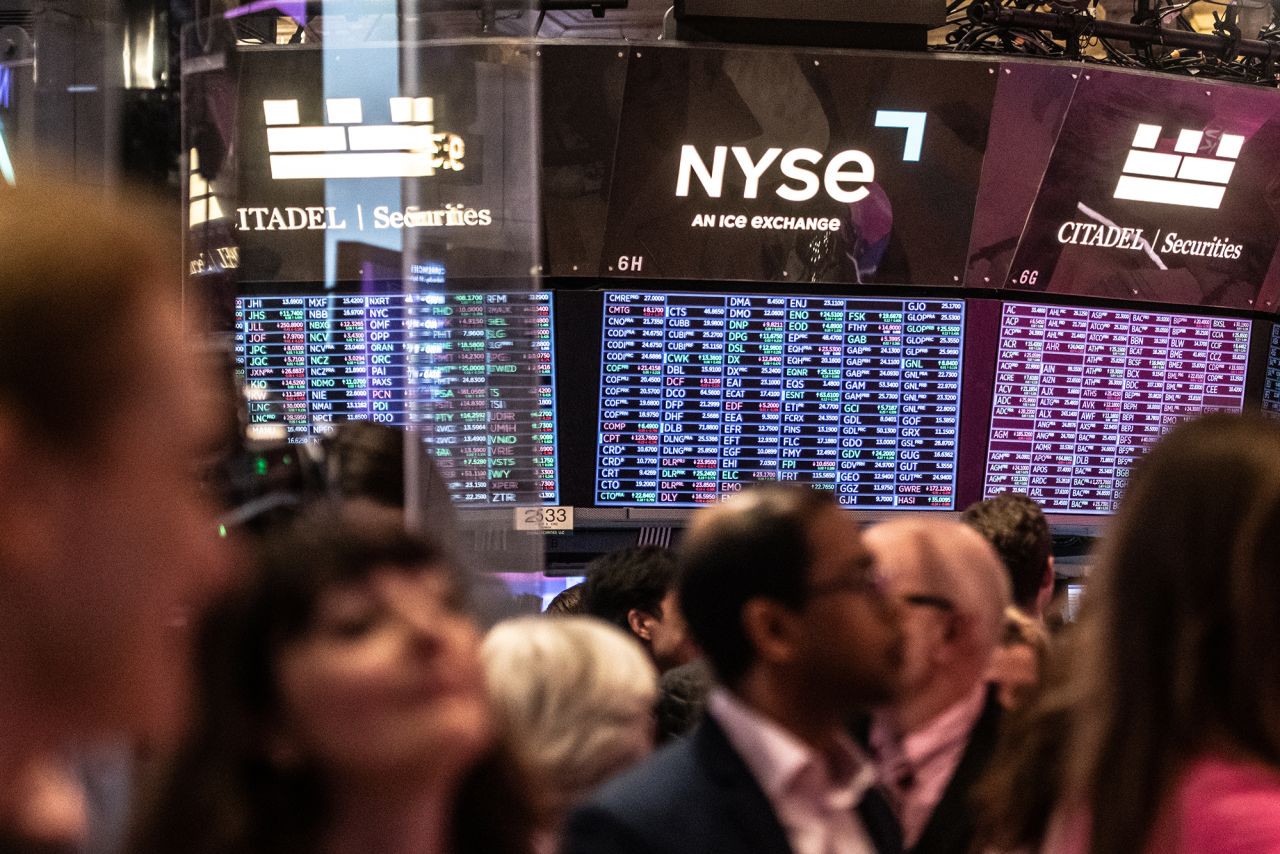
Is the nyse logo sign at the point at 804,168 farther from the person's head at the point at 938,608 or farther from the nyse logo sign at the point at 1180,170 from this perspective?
the person's head at the point at 938,608

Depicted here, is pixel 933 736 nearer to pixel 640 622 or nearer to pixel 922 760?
pixel 922 760

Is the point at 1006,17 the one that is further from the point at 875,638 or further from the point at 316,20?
the point at 875,638

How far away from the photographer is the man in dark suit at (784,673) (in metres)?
1.72

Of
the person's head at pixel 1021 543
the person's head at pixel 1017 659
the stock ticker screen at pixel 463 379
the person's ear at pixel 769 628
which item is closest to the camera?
the person's ear at pixel 769 628

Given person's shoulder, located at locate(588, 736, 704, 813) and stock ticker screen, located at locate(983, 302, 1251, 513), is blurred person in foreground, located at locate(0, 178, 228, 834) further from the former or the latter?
stock ticker screen, located at locate(983, 302, 1251, 513)

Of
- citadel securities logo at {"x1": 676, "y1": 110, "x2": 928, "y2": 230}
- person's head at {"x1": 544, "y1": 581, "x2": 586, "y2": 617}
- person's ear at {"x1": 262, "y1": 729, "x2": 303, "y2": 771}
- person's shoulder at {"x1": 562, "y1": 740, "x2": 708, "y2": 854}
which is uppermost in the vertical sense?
citadel securities logo at {"x1": 676, "y1": 110, "x2": 928, "y2": 230}

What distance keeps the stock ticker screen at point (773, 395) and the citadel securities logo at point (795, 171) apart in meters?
0.35

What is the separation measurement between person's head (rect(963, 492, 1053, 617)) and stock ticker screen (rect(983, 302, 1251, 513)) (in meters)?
1.58

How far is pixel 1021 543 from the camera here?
3520 mm

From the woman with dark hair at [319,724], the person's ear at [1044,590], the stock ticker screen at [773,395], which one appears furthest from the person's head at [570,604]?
the woman with dark hair at [319,724]

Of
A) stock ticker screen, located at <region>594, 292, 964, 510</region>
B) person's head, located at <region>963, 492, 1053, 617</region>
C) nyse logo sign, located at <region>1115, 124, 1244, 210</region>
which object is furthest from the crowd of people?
nyse logo sign, located at <region>1115, 124, 1244, 210</region>

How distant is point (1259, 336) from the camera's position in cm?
541

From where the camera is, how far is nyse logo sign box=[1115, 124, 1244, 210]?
5027 millimetres

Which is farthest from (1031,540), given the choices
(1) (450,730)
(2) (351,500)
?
(1) (450,730)
